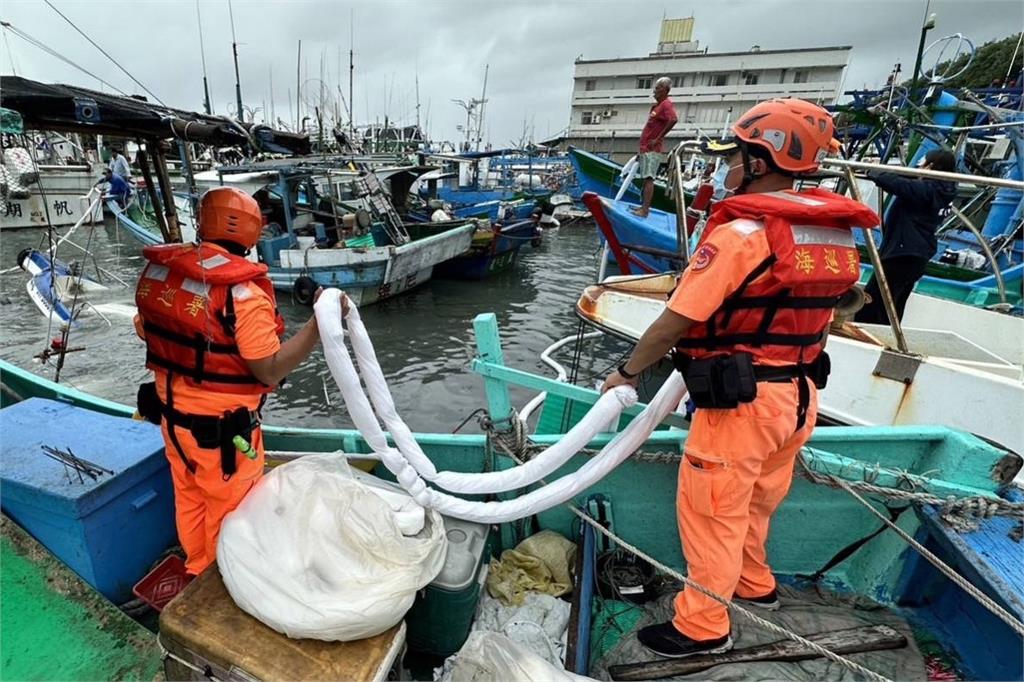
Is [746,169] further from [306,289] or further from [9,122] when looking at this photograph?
[9,122]

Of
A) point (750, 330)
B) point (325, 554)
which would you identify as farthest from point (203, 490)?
point (750, 330)

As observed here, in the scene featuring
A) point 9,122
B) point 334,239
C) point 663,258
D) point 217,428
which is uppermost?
point 9,122

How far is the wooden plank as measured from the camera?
2229 millimetres

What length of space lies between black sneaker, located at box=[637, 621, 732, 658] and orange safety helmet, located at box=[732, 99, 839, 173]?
6.94ft

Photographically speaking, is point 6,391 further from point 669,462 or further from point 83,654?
point 669,462

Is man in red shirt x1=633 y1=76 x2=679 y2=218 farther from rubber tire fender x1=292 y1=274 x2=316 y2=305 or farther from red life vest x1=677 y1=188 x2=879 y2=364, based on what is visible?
red life vest x1=677 y1=188 x2=879 y2=364

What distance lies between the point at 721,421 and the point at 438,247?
998 centimetres

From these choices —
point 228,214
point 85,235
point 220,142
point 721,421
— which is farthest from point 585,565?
point 85,235

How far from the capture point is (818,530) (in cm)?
284

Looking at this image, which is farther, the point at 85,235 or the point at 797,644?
the point at 85,235

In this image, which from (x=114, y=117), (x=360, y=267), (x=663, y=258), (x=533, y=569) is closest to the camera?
(x=114, y=117)

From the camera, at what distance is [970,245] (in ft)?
37.1

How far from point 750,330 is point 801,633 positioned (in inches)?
64.5

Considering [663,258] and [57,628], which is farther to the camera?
[663,258]
